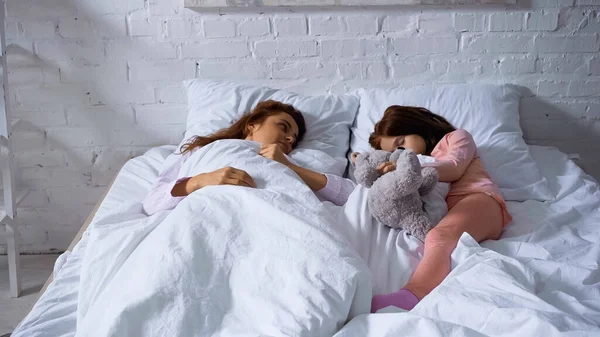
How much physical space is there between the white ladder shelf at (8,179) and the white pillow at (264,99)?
0.64m

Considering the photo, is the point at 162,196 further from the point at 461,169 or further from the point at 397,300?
the point at 461,169

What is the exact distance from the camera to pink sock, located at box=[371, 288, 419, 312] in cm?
140

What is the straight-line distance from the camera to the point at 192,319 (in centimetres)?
127

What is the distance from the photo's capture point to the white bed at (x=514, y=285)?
3.99 feet

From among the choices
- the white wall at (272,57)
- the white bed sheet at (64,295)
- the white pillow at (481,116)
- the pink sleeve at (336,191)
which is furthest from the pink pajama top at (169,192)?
the white wall at (272,57)

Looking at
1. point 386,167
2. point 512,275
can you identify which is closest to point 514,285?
point 512,275

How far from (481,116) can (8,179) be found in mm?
1704

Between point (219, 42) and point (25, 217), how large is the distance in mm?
1096

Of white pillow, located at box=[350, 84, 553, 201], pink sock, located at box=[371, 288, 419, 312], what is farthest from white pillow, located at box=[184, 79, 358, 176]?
pink sock, located at box=[371, 288, 419, 312]

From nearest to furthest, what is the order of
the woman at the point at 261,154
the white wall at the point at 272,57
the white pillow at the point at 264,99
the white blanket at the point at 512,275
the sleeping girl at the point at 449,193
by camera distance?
the white blanket at the point at 512,275
the sleeping girl at the point at 449,193
the woman at the point at 261,154
the white pillow at the point at 264,99
the white wall at the point at 272,57

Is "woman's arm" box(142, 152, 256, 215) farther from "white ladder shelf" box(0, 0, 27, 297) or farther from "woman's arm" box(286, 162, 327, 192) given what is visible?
"white ladder shelf" box(0, 0, 27, 297)

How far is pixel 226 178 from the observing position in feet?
5.64

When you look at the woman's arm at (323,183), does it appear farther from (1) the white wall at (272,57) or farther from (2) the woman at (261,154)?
(1) the white wall at (272,57)

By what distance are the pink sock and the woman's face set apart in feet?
2.47
